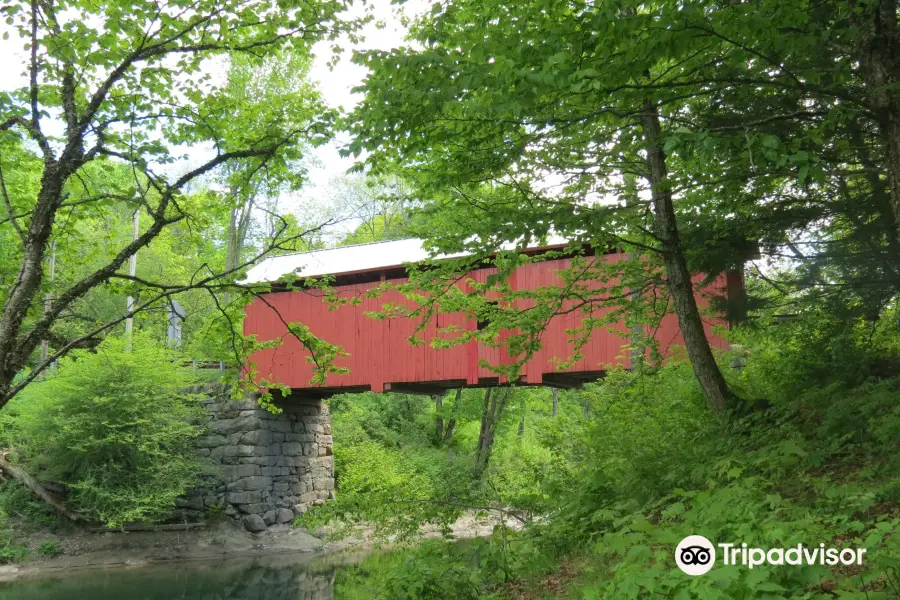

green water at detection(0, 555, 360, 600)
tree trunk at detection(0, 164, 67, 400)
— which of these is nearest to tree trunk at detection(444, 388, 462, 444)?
green water at detection(0, 555, 360, 600)

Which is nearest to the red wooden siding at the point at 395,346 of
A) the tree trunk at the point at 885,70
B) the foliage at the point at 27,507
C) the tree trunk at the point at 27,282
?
the foliage at the point at 27,507

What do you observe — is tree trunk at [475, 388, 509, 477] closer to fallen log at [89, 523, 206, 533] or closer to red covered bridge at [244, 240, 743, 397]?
red covered bridge at [244, 240, 743, 397]

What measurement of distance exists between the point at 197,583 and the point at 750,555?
29.9ft

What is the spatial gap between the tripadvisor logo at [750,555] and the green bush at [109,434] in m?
10.4

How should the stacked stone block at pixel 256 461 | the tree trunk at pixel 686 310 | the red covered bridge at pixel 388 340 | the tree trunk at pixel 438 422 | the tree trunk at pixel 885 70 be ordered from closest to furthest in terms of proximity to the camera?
the tree trunk at pixel 885 70
the tree trunk at pixel 686 310
the red covered bridge at pixel 388 340
the stacked stone block at pixel 256 461
the tree trunk at pixel 438 422

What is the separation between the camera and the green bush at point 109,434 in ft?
37.7

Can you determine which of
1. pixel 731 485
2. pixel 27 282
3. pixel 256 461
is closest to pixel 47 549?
pixel 256 461

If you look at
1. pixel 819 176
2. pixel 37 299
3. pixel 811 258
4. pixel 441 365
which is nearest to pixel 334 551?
pixel 441 365

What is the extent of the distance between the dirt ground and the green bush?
0.47 m

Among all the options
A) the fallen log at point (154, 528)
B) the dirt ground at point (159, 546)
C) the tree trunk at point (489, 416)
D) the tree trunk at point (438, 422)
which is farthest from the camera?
the tree trunk at point (438, 422)

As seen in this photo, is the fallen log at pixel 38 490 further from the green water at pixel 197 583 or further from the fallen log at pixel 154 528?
the green water at pixel 197 583

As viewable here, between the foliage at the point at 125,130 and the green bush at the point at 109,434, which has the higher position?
the foliage at the point at 125,130

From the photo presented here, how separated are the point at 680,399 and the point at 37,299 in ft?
16.7

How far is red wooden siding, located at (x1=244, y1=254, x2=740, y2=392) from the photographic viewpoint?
32.4ft
